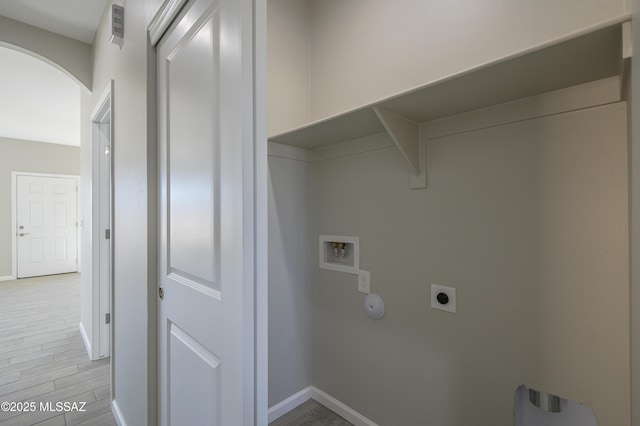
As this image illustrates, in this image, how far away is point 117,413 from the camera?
176cm

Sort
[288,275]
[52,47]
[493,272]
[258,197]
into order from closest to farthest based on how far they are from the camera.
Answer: [258,197], [493,272], [288,275], [52,47]

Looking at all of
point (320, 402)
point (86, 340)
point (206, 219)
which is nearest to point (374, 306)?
point (320, 402)

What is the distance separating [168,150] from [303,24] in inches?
57.7

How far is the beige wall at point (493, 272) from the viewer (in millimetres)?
951

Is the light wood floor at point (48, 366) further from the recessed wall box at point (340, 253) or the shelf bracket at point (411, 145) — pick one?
the shelf bracket at point (411, 145)

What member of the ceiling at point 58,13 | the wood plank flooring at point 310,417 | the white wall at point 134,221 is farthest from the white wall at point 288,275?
the ceiling at point 58,13

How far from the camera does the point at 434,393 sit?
1383 mm

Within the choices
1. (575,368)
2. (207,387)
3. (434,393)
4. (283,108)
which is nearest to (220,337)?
(207,387)

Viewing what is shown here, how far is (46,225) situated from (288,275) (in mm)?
6704

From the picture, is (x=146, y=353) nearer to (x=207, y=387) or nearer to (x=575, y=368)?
(x=207, y=387)

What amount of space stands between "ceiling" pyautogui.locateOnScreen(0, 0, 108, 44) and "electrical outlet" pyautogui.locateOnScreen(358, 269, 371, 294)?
255cm

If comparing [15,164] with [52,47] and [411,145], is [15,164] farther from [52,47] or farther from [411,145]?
[411,145]

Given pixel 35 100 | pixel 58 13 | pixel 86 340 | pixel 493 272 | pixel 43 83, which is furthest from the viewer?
pixel 35 100

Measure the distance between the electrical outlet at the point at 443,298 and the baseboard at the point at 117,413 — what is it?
185cm
